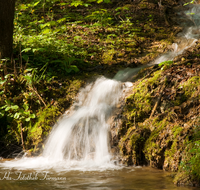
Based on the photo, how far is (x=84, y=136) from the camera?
454cm

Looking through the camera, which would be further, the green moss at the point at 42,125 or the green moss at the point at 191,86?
the green moss at the point at 42,125

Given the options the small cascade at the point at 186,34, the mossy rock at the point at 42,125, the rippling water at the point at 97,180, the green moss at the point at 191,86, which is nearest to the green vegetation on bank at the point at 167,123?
the green moss at the point at 191,86

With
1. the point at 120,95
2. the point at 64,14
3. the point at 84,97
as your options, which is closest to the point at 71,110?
the point at 84,97

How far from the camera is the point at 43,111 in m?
5.27

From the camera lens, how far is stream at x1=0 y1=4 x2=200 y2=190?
315cm

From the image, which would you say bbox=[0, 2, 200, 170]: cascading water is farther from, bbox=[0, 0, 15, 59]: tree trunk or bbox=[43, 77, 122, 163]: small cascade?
bbox=[0, 0, 15, 59]: tree trunk

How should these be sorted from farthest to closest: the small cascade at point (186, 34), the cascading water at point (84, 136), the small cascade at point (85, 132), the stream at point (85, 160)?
1. the small cascade at point (186, 34)
2. the small cascade at point (85, 132)
3. the cascading water at point (84, 136)
4. the stream at point (85, 160)

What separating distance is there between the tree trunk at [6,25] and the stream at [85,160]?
2.30m

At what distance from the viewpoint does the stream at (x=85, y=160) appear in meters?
3.15

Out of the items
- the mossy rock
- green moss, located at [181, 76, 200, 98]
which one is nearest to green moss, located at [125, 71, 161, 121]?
green moss, located at [181, 76, 200, 98]

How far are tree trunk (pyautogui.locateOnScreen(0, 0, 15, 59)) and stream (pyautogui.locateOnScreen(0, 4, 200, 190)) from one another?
230 cm

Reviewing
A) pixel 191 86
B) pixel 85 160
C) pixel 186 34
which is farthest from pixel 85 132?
pixel 186 34

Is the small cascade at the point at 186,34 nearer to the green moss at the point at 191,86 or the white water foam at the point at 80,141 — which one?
the white water foam at the point at 80,141

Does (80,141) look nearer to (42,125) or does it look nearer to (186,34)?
(42,125)
